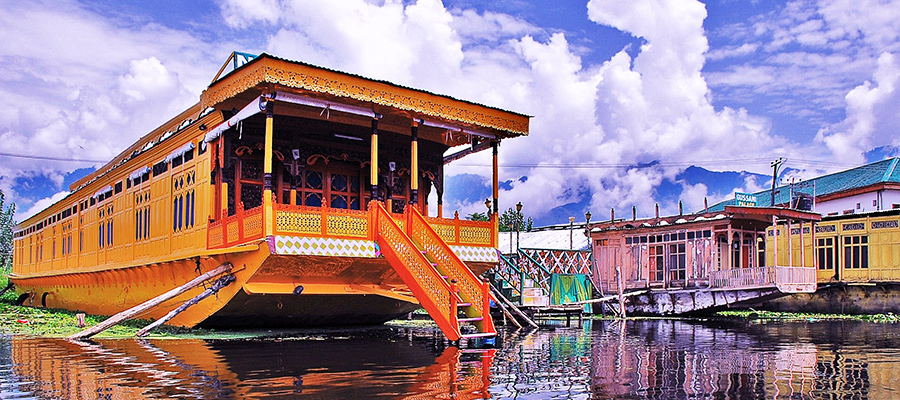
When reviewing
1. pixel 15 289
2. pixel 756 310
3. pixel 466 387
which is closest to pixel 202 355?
pixel 466 387

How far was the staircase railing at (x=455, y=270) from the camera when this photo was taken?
→ 42.3ft

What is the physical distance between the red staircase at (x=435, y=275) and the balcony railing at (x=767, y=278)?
1513cm

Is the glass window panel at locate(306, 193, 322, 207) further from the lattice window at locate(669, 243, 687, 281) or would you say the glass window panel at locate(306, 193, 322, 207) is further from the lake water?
the lattice window at locate(669, 243, 687, 281)

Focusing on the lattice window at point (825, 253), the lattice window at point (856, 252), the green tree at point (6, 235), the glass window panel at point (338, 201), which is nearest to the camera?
the glass window panel at point (338, 201)

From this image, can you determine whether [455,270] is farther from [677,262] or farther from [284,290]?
[677,262]

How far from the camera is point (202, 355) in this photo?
11.5 meters

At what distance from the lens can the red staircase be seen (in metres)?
12.7

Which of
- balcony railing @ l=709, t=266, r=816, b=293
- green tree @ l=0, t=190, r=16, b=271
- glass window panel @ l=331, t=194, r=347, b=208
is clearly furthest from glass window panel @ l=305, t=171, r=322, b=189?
green tree @ l=0, t=190, r=16, b=271

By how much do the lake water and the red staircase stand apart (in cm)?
55

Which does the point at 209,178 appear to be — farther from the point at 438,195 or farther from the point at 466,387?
the point at 466,387

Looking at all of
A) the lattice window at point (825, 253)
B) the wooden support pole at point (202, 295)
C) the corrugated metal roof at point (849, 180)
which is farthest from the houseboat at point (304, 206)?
the corrugated metal roof at point (849, 180)

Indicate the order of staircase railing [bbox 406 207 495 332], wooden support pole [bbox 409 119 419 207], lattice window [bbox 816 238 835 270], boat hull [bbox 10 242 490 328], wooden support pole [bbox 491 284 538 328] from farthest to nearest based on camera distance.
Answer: lattice window [bbox 816 238 835 270]
wooden support pole [bbox 491 284 538 328]
wooden support pole [bbox 409 119 419 207]
boat hull [bbox 10 242 490 328]
staircase railing [bbox 406 207 495 332]

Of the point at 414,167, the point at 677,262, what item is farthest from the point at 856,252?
the point at 414,167

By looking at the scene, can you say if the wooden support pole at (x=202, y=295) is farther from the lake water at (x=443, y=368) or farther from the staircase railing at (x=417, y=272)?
the staircase railing at (x=417, y=272)
